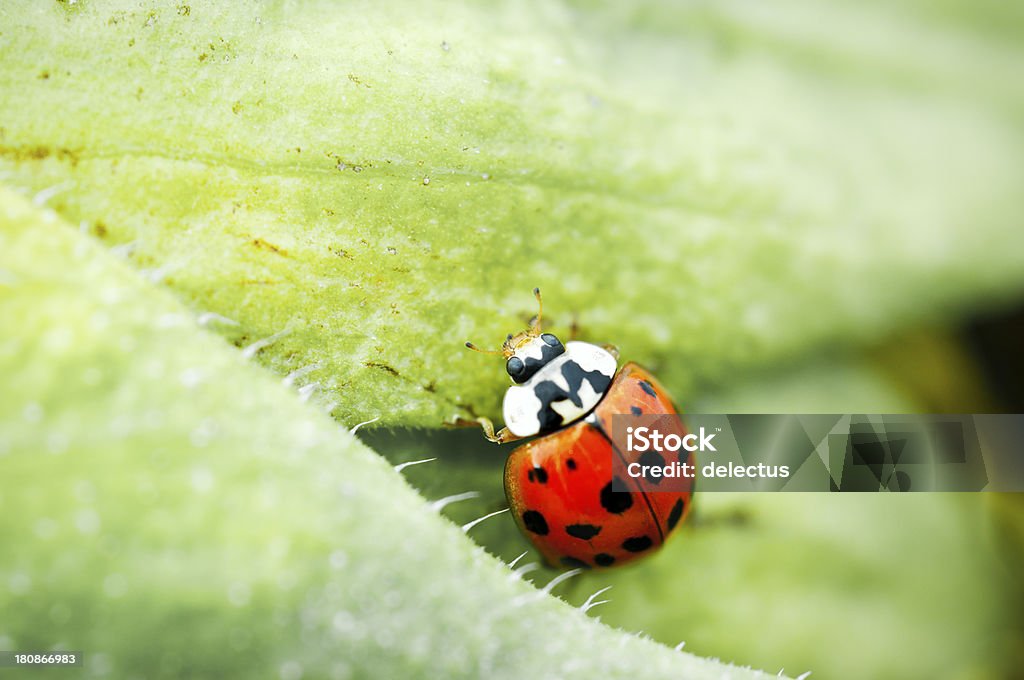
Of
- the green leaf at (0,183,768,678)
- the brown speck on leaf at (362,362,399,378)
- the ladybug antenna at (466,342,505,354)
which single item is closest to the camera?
the green leaf at (0,183,768,678)

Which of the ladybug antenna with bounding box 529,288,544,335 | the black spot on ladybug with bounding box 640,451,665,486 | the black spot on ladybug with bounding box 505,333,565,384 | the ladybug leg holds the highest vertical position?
the ladybug antenna with bounding box 529,288,544,335

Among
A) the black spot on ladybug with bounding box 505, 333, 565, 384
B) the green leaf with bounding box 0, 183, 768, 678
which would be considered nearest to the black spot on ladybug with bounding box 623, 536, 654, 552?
the black spot on ladybug with bounding box 505, 333, 565, 384

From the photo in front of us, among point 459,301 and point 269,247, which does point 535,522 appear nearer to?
point 459,301

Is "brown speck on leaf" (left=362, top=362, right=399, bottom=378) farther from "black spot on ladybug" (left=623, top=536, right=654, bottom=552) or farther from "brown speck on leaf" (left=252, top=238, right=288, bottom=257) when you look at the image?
"black spot on ladybug" (left=623, top=536, right=654, bottom=552)

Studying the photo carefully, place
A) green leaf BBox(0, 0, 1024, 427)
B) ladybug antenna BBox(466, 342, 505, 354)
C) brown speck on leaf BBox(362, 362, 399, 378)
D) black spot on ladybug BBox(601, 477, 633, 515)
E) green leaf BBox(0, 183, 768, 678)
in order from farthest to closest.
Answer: black spot on ladybug BBox(601, 477, 633, 515)
ladybug antenna BBox(466, 342, 505, 354)
brown speck on leaf BBox(362, 362, 399, 378)
green leaf BBox(0, 0, 1024, 427)
green leaf BBox(0, 183, 768, 678)

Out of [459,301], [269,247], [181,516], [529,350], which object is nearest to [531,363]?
[529,350]

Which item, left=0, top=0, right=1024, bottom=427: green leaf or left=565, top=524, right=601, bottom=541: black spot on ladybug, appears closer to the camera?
left=0, top=0, right=1024, bottom=427: green leaf

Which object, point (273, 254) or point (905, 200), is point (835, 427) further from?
point (273, 254)

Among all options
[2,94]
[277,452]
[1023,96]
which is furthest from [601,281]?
[1023,96]

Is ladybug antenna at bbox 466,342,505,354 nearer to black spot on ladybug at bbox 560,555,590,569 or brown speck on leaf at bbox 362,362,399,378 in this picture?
brown speck on leaf at bbox 362,362,399,378

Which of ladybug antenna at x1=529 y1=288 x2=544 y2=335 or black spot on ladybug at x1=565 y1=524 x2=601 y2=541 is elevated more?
ladybug antenna at x1=529 y1=288 x2=544 y2=335
